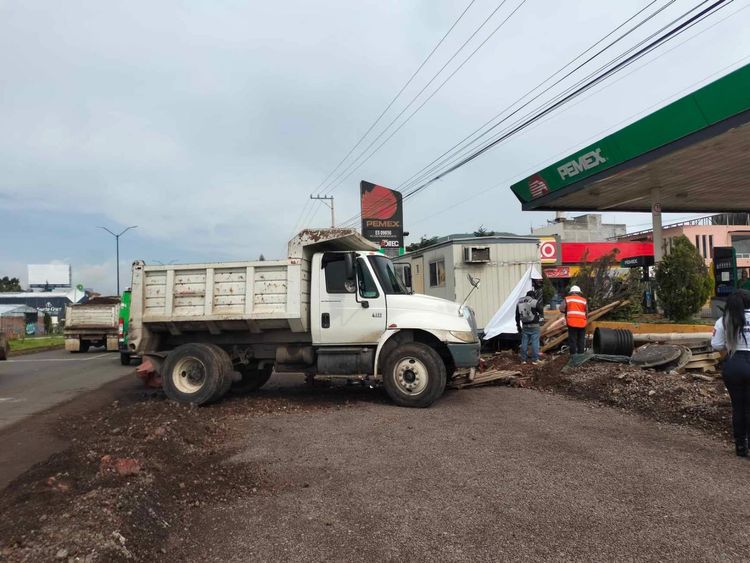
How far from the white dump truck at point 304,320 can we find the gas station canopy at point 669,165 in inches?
329

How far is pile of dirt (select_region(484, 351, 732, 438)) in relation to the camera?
6.61m

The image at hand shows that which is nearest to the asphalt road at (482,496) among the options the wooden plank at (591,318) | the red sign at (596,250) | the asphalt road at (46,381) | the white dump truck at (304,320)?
the white dump truck at (304,320)

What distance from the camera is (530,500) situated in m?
4.20

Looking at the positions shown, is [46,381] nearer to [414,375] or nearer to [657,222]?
[414,375]

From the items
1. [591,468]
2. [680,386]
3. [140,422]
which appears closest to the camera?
[591,468]

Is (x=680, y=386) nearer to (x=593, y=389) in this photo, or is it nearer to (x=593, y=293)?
(x=593, y=389)

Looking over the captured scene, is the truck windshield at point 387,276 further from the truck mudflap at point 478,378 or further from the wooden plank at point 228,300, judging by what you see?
the wooden plank at point 228,300

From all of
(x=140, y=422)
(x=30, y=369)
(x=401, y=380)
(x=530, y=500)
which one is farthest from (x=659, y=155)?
(x=30, y=369)

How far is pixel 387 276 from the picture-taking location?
8.32 m

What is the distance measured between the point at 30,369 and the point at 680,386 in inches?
664

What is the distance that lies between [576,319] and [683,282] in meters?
4.44

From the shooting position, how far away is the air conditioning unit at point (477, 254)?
13.9 metres

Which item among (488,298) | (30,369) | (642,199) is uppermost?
(642,199)

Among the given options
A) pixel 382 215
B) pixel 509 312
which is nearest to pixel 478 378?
pixel 509 312
